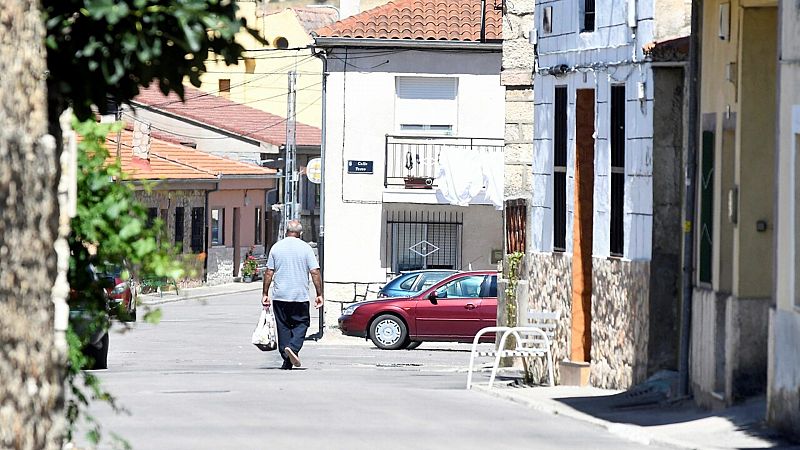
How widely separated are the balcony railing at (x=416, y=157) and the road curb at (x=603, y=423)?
20528 millimetres

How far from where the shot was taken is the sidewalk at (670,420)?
11.4m

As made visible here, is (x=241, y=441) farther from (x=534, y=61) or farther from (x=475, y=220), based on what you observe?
(x=475, y=220)

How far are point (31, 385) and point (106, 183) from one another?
9.53ft

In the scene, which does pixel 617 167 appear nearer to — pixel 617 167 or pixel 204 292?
pixel 617 167

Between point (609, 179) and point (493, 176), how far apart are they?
18807 millimetres

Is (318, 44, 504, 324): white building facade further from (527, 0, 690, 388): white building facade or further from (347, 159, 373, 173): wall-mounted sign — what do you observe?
(527, 0, 690, 388): white building facade

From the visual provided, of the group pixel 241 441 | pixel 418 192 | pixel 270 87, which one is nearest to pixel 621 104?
pixel 241 441

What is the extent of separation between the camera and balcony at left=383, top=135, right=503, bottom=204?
122 ft

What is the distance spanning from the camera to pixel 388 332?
29.9 meters

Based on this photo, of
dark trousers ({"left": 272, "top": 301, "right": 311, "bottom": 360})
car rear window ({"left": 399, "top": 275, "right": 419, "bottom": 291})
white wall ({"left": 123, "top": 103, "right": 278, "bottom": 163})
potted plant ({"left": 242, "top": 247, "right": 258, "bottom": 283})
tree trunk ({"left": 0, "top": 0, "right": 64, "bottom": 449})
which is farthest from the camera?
white wall ({"left": 123, "top": 103, "right": 278, "bottom": 163})

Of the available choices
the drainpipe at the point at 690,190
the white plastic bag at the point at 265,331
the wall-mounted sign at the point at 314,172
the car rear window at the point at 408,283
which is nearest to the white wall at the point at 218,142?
the wall-mounted sign at the point at 314,172

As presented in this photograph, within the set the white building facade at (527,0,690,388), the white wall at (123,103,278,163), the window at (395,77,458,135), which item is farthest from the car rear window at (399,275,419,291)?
the white wall at (123,103,278,163)

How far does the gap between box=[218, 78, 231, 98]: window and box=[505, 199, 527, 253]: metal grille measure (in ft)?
202

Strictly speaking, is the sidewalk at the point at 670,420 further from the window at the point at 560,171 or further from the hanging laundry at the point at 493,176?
the hanging laundry at the point at 493,176
